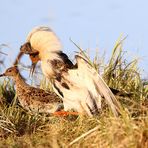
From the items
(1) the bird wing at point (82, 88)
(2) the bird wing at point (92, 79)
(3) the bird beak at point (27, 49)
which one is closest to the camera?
(2) the bird wing at point (92, 79)

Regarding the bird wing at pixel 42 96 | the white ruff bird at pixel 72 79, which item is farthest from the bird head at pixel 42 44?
the bird wing at pixel 42 96

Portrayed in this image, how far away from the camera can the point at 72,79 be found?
846 centimetres

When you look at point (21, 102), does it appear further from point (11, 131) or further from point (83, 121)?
point (83, 121)

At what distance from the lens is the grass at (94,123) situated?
580 centimetres

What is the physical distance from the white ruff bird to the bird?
0.86 metres

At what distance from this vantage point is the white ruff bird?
323 inches

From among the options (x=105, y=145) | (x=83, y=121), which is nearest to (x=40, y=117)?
(x=83, y=121)

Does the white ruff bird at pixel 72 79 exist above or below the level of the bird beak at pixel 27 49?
below

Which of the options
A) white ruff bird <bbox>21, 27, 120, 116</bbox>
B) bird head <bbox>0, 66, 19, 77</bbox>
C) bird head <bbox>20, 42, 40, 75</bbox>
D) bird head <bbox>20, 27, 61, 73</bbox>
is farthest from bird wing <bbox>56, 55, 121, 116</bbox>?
bird head <bbox>0, 66, 19, 77</bbox>

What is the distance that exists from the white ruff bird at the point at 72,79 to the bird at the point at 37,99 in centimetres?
86

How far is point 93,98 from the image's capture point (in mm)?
8500

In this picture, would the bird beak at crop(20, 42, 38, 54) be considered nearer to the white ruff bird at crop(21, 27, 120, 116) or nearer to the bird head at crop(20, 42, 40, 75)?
the bird head at crop(20, 42, 40, 75)

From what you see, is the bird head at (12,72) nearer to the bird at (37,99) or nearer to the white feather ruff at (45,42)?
the bird at (37,99)

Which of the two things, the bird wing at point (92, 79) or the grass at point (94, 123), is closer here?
the grass at point (94, 123)
